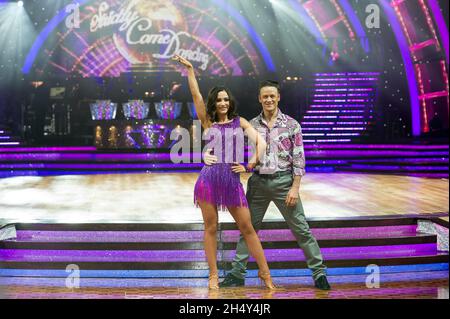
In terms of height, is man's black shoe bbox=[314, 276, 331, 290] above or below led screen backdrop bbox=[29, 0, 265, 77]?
below

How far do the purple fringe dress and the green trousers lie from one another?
7.1 inches

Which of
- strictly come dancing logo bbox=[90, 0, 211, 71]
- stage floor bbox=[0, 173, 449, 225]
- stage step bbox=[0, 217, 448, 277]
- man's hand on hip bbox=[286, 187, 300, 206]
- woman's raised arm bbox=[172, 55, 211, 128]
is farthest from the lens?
strictly come dancing logo bbox=[90, 0, 211, 71]

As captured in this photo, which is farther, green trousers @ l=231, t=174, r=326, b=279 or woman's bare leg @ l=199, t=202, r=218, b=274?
green trousers @ l=231, t=174, r=326, b=279

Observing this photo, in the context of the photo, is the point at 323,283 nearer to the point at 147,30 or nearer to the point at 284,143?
the point at 284,143

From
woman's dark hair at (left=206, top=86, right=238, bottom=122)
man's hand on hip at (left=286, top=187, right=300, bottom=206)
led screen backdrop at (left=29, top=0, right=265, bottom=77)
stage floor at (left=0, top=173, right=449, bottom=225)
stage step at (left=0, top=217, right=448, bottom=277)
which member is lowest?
stage step at (left=0, top=217, right=448, bottom=277)

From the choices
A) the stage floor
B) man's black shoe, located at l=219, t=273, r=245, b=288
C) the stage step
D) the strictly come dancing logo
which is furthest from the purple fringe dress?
the strictly come dancing logo

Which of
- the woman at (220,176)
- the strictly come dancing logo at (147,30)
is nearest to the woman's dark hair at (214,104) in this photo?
the woman at (220,176)

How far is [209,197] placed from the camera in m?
3.40

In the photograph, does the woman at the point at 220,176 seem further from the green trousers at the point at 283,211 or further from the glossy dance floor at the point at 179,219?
the glossy dance floor at the point at 179,219

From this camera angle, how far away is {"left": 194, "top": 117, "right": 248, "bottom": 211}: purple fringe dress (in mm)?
3400

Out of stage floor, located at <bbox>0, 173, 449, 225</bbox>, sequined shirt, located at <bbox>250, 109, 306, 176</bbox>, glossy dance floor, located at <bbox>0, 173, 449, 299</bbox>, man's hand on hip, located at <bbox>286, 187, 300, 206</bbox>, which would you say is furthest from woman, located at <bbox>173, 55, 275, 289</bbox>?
stage floor, located at <bbox>0, 173, 449, 225</bbox>

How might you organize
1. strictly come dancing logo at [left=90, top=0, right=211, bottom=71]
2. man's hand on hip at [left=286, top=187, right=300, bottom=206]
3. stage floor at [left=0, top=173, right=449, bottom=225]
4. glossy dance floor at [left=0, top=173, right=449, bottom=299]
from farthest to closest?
strictly come dancing logo at [left=90, top=0, right=211, bottom=71], stage floor at [left=0, top=173, right=449, bottom=225], glossy dance floor at [left=0, top=173, right=449, bottom=299], man's hand on hip at [left=286, top=187, right=300, bottom=206]

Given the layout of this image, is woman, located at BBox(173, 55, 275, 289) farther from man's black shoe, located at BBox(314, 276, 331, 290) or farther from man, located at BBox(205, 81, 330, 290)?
man's black shoe, located at BBox(314, 276, 331, 290)

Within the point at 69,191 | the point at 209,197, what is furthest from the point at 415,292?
the point at 69,191
